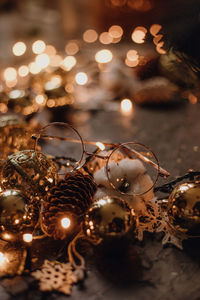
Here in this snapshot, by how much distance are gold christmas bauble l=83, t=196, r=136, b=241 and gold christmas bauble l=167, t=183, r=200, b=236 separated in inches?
3.5

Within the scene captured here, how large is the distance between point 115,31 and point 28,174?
1.54m

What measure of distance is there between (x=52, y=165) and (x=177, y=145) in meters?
0.44

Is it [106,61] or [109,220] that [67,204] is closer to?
[109,220]

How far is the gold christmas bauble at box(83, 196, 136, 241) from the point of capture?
0.60 meters

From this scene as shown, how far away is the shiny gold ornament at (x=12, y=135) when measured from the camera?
2.82 ft

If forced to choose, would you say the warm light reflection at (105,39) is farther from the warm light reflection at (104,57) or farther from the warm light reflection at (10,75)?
the warm light reflection at (10,75)

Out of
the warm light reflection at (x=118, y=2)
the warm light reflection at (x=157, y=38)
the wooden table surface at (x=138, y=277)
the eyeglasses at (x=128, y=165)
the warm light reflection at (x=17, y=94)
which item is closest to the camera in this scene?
the wooden table surface at (x=138, y=277)

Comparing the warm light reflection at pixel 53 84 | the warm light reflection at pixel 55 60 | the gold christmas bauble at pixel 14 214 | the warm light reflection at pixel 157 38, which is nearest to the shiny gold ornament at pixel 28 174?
the gold christmas bauble at pixel 14 214

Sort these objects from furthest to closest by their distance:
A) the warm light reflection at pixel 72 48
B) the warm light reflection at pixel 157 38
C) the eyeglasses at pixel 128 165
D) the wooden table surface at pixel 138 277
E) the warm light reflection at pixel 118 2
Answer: the warm light reflection at pixel 118 2 < the warm light reflection at pixel 72 48 < the warm light reflection at pixel 157 38 < the eyeglasses at pixel 128 165 < the wooden table surface at pixel 138 277

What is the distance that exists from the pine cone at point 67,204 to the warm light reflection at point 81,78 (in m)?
0.70

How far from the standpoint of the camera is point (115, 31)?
2.00 metres

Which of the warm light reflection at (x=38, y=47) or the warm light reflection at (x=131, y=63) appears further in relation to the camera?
the warm light reflection at (x=38, y=47)

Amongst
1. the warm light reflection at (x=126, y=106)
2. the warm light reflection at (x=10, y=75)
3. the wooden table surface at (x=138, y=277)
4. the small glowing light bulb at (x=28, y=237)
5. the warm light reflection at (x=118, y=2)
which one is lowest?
the wooden table surface at (x=138, y=277)

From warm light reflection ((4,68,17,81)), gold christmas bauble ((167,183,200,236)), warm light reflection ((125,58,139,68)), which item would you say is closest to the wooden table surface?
gold christmas bauble ((167,183,200,236))
